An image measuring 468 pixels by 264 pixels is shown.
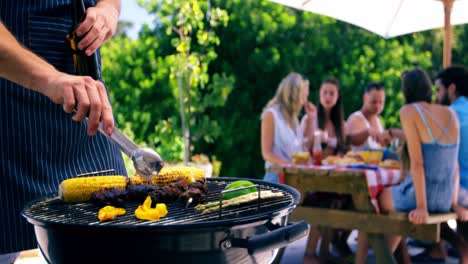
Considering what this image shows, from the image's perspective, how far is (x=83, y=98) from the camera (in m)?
1.37

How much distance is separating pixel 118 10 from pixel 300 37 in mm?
11692

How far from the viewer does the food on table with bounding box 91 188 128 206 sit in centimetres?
172

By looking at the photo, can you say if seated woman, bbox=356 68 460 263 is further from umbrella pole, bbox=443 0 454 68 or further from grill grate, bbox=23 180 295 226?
grill grate, bbox=23 180 295 226

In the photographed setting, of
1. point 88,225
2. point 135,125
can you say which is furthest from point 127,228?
point 135,125

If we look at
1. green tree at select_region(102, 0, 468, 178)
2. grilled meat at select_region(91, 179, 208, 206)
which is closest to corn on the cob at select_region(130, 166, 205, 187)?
grilled meat at select_region(91, 179, 208, 206)

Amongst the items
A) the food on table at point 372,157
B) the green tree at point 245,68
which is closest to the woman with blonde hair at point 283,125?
the food on table at point 372,157

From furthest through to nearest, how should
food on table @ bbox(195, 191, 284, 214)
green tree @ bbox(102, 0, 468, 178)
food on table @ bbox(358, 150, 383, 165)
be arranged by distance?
green tree @ bbox(102, 0, 468, 178)
food on table @ bbox(358, 150, 383, 165)
food on table @ bbox(195, 191, 284, 214)

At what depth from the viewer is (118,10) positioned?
206 centimetres

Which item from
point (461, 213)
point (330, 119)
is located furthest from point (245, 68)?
point (461, 213)

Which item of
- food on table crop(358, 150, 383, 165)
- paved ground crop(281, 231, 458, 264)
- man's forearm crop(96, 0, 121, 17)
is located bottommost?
paved ground crop(281, 231, 458, 264)

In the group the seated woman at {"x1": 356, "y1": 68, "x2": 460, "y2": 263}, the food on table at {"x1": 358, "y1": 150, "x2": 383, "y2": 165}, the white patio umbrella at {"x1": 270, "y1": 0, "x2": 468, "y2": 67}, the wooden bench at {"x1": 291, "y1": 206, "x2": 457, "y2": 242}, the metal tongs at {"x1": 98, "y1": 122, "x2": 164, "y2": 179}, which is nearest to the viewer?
the metal tongs at {"x1": 98, "y1": 122, "x2": 164, "y2": 179}

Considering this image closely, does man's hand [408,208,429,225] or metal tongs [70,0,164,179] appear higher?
metal tongs [70,0,164,179]

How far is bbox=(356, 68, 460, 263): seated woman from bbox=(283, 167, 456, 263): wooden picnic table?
0.10 metres

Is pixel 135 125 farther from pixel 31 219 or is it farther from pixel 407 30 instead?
pixel 31 219
